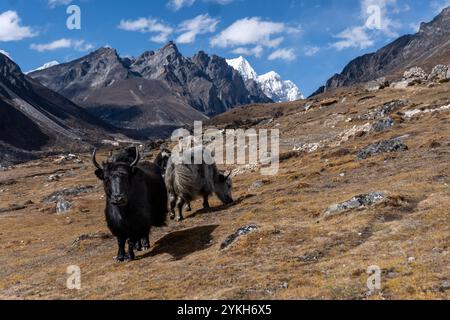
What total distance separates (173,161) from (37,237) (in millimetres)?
12203

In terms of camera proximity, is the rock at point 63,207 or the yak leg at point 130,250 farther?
the rock at point 63,207

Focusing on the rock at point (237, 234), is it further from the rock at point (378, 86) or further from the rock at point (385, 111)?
the rock at point (378, 86)

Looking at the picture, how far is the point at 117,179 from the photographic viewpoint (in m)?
16.0

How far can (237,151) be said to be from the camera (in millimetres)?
70750

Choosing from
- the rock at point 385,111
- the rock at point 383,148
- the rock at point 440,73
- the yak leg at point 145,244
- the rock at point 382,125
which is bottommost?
the yak leg at point 145,244

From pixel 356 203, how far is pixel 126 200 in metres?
8.79

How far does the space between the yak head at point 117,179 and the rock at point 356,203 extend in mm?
7540

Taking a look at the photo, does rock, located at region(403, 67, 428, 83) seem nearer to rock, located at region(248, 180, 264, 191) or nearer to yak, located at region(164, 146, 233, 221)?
rock, located at region(248, 180, 264, 191)

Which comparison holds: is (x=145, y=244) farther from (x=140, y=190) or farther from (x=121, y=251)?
(x=140, y=190)

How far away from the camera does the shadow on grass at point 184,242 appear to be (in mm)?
17719

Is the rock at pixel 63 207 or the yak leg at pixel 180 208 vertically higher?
the yak leg at pixel 180 208

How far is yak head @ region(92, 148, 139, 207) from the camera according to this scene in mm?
15602

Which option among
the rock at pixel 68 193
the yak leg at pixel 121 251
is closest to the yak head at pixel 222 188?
the yak leg at pixel 121 251
